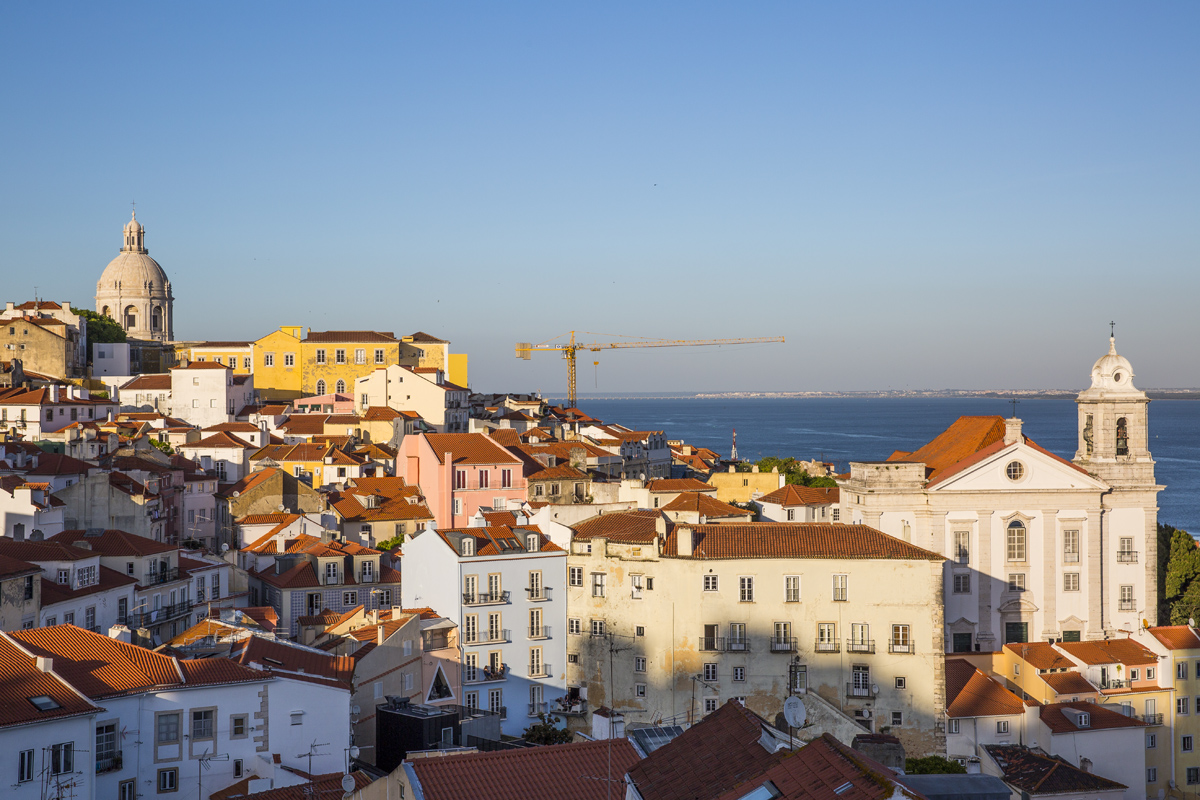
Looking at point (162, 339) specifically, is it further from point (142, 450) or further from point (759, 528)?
point (759, 528)

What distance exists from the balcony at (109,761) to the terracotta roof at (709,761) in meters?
9.85

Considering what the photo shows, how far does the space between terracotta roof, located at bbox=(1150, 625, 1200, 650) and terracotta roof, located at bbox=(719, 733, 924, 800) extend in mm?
27982

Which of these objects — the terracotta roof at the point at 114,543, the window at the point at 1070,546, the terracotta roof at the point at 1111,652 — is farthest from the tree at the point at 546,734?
the window at the point at 1070,546

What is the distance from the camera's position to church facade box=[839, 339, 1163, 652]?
3966 cm

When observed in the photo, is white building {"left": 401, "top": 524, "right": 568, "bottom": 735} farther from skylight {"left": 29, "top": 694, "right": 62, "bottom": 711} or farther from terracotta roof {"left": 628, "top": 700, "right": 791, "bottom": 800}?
terracotta roof {"left": 628, "top": 700, "right": 791, "bottom": 800}

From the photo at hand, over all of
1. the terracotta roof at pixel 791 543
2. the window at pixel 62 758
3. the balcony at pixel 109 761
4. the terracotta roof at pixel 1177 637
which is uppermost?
the terracotta roof at pixel 791 543

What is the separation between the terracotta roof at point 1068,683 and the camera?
34688 millimetres

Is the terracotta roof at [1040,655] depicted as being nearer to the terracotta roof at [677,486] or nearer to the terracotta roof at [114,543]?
the terracotta roof at [677,486]

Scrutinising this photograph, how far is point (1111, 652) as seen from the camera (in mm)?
36969

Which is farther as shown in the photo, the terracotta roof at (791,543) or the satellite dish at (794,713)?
the terracotta roof at (791,543)

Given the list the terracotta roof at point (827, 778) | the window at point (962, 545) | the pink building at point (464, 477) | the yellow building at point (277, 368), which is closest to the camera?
the terracotta roof at point (827, 778)

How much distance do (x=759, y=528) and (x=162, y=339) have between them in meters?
81.1

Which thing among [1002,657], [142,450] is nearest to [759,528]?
[1002,657]

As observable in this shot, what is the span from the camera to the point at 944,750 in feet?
110
